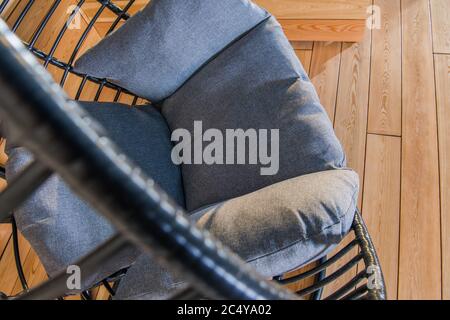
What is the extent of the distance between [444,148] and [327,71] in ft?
1.93

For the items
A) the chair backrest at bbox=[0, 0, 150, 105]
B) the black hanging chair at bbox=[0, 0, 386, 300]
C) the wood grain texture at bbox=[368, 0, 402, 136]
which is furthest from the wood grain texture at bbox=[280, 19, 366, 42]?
the black hanging chair at bbox=[0, 0, 386, 300]

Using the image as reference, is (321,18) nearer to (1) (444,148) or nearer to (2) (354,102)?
(2) (354,102)

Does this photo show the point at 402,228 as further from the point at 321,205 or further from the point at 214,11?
the point at 214,11

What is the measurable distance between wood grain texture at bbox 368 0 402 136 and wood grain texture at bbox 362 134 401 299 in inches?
3.0

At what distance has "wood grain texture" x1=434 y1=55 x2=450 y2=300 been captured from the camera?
128cm

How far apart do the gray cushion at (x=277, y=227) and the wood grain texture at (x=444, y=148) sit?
732 mm

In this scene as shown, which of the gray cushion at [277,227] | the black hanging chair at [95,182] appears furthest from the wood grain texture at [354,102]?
the black hanging chair at [95,182]

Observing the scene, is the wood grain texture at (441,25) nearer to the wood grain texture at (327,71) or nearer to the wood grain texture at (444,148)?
the wood grain texture at (444,148)

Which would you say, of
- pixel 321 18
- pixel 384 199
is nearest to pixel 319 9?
pixel 321 18

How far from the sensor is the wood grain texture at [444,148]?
1.28 meters

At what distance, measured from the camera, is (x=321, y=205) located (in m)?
0.73

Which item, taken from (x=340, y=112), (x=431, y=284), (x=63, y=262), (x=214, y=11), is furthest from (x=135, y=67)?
(x=431, y=284)

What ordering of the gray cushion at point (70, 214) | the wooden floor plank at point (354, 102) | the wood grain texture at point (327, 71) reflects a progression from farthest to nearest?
the wood grain texture at point (327, 71)
the wooden floor plank at point (354, 102)
the gray cushion at point (70, 214)

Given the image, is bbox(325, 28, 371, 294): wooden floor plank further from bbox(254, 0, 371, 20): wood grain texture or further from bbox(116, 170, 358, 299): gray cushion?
bbox(116, 170, 358, 299): gray cushion
